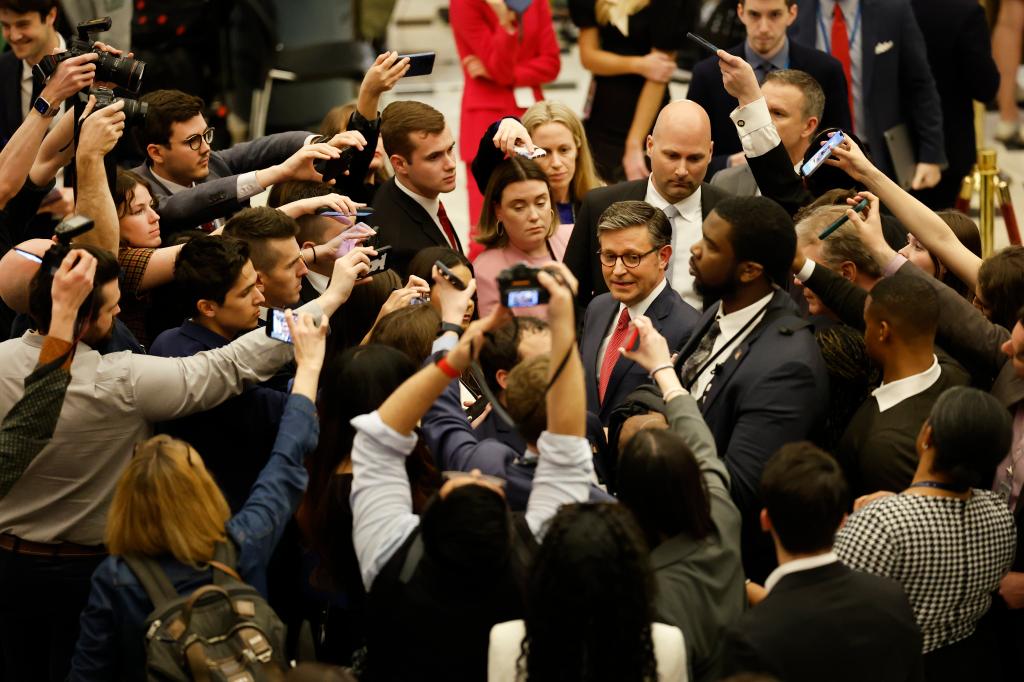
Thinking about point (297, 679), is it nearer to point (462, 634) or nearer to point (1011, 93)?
point (462, 634)

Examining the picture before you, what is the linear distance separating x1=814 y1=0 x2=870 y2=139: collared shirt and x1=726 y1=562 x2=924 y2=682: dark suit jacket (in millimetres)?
4342

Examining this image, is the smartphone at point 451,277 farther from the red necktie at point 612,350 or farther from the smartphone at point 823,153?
the smartphone at point 823,153

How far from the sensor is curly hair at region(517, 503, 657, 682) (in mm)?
2623

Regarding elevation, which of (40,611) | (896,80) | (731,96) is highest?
(731,96)

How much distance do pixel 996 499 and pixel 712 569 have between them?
83cm

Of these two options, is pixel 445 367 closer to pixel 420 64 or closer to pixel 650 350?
pixel 650 350

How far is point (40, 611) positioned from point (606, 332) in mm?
1987

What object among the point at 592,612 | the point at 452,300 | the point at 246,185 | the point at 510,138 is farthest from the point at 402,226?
the point at 592,612

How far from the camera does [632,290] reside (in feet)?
14.1

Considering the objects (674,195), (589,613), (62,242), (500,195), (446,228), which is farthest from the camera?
(446,228)

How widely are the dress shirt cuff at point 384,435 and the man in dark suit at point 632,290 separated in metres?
1.24

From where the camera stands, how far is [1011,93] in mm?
9578

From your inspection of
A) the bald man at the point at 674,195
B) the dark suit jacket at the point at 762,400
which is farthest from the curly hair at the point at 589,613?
the bald man at the point at 674,195

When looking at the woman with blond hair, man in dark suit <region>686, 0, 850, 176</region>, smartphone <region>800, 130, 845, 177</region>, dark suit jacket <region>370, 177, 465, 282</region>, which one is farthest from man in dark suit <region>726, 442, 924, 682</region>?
man in dark suit <region>686, 0, 850, 176</region>
